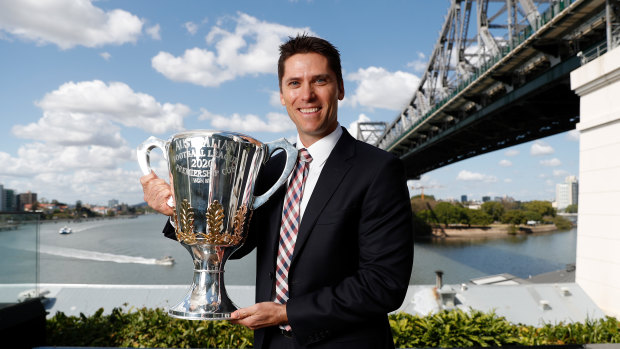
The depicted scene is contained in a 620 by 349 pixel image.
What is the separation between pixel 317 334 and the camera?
→ 4.02ft

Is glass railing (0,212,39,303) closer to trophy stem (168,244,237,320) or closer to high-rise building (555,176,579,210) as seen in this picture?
trophy stem (168,244,237,320)

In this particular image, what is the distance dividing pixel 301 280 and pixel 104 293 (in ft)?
18.3

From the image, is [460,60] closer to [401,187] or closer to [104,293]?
[104,293]

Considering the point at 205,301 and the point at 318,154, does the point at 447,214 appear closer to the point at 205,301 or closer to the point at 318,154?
the point at 318,154

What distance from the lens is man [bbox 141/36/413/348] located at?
1.21m

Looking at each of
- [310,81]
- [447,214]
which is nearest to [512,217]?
[447,214]

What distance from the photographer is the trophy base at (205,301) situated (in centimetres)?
128

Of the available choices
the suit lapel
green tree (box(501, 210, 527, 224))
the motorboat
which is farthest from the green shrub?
green tree (box(501, 210, 527, 224))

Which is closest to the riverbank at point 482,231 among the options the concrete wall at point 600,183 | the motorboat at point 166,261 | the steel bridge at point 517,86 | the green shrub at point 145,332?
the steel bridge at point 517,86

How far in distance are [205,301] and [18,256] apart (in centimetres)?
387

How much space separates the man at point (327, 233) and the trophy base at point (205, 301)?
0.08 meters

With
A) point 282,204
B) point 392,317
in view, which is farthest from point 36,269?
point 282,204

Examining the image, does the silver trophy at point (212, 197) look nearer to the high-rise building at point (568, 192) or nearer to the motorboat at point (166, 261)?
the motorboat at point (166, 261)

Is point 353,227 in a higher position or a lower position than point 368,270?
higher
